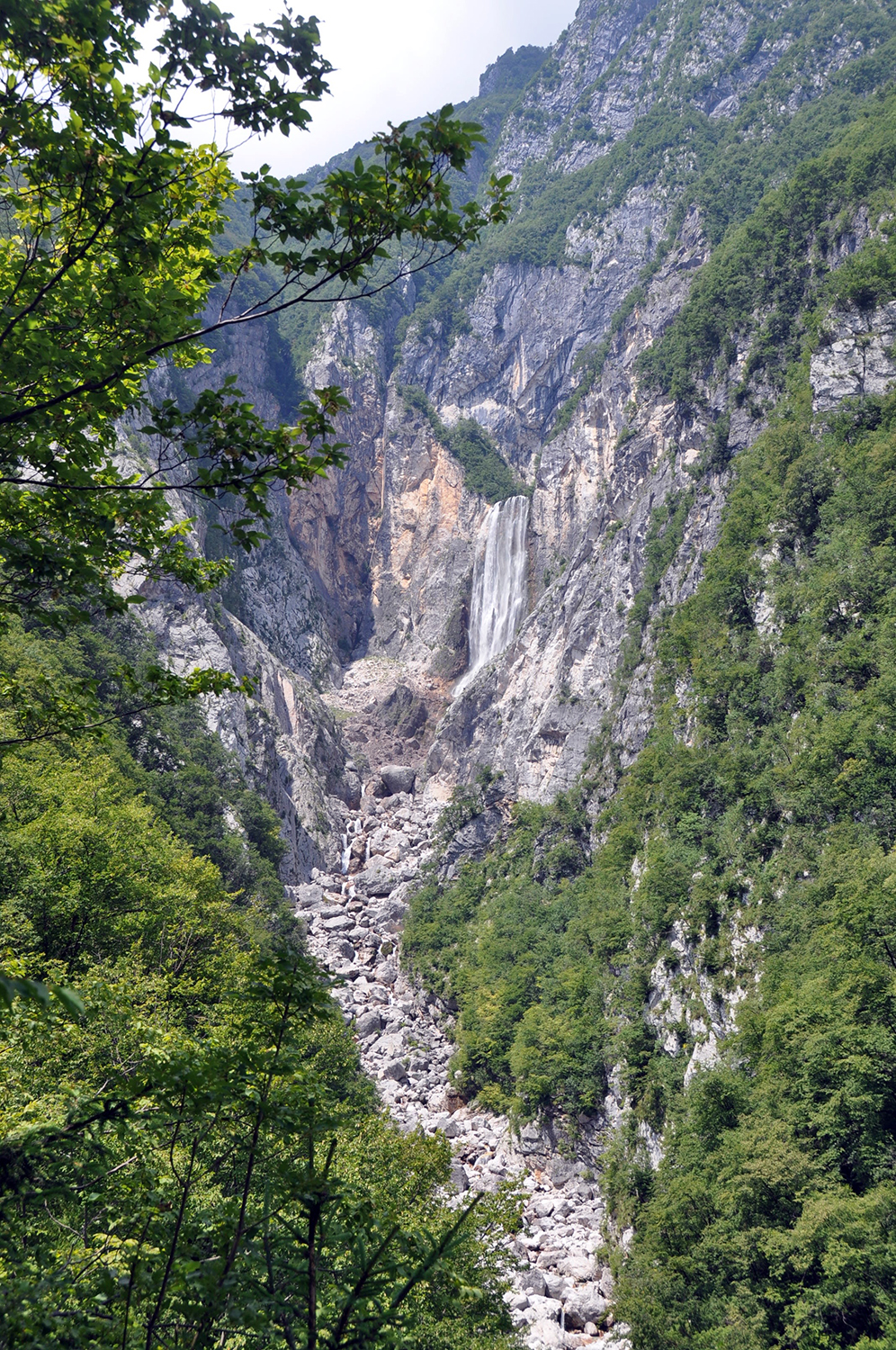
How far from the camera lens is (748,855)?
25312mm

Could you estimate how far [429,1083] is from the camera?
33.7 metres

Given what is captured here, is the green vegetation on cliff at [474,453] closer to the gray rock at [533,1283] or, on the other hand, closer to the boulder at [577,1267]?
the boulder at [577,1267]

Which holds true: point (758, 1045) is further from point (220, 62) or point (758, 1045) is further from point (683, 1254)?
point (220, 62)

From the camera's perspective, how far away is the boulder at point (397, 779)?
69562 mm

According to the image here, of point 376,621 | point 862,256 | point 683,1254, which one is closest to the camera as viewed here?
point 683,1254

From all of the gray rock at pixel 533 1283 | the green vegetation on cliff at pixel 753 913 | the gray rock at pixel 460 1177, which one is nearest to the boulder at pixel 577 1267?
the gray rock at pixel 533 1283

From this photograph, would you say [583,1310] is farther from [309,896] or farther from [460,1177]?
[309,896]

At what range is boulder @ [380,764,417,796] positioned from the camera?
228ft

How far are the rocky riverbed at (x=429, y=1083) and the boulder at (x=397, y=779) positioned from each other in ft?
4.31

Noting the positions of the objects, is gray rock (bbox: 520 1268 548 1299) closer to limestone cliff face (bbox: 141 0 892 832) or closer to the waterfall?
limestone cliff face (bbox: 141 0 892 832)

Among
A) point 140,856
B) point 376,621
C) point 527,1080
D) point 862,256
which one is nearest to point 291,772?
point 376,621

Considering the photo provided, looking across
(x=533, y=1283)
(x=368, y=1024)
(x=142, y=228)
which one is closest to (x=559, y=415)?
(x=368, y=1024)

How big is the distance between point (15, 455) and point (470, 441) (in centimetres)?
8682

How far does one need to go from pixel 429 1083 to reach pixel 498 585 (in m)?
49.5
